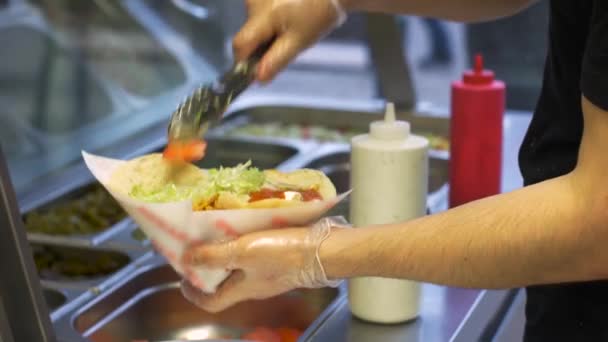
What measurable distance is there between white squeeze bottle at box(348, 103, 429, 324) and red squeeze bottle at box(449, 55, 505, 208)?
50 cm

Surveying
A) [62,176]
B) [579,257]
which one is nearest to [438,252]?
[579,257]

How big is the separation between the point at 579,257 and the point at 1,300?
630 millimetres

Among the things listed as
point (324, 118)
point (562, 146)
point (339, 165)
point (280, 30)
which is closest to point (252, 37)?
point (280, 30)

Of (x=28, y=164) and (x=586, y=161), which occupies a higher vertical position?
(x=586, y=161)

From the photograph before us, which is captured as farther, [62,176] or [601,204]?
[62,176]

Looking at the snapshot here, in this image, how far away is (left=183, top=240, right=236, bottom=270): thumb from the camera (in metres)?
1.11

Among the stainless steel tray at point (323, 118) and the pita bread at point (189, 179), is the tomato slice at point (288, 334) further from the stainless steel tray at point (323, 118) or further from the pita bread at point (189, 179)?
the stainless steel tray at point (323, 118)

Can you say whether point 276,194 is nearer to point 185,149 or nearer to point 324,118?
point 185,149

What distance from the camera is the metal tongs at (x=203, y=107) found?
1188 mm

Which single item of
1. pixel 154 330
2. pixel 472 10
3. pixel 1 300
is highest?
pixel 472 10

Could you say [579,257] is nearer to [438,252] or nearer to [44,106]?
[438,252]

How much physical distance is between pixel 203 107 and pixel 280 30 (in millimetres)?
252

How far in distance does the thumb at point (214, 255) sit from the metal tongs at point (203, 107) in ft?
0.50

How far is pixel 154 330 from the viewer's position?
66.1 inches
